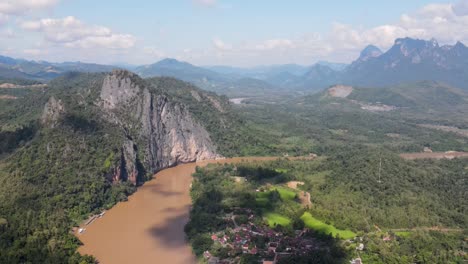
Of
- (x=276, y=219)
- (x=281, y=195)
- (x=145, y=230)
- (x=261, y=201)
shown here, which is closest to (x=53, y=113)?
(x=145, y=230)

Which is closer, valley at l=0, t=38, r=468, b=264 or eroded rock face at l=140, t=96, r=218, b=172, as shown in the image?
valley at l=0, t=38, r=468, b=264

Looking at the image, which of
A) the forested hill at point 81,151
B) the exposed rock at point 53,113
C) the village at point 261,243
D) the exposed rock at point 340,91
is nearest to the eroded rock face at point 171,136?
the forested hill at point 81,151

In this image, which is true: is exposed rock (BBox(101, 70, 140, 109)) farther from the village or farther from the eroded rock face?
the village

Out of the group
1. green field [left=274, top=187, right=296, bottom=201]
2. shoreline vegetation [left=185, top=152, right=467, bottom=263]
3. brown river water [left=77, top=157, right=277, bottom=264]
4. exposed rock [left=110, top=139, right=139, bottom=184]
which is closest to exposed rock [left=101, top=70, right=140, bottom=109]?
exposed rock [left=110, top=139, right=139, bottom=184]

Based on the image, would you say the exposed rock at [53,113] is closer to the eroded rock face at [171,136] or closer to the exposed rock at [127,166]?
the exposed rock at [127,166]

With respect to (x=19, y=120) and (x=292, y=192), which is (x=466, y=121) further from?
(x=19, y=120)

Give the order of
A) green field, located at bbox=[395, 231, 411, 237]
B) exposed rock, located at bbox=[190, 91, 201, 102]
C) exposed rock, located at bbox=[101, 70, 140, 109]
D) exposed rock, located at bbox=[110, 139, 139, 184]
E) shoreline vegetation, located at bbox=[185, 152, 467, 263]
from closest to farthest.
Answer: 1. shoreline vegetation, located at bbox=[185, 152, 467, 263]
2. green field, located at bbox=[395, 231, 411, 237]
3. exposed rock, located at bbox=[110, 139, 139, 184]
4. exposed rock, located at bbox=[101, 70, 140, 109]
5. exposed rock, located at bbox=[190, 91, 201, 102]
